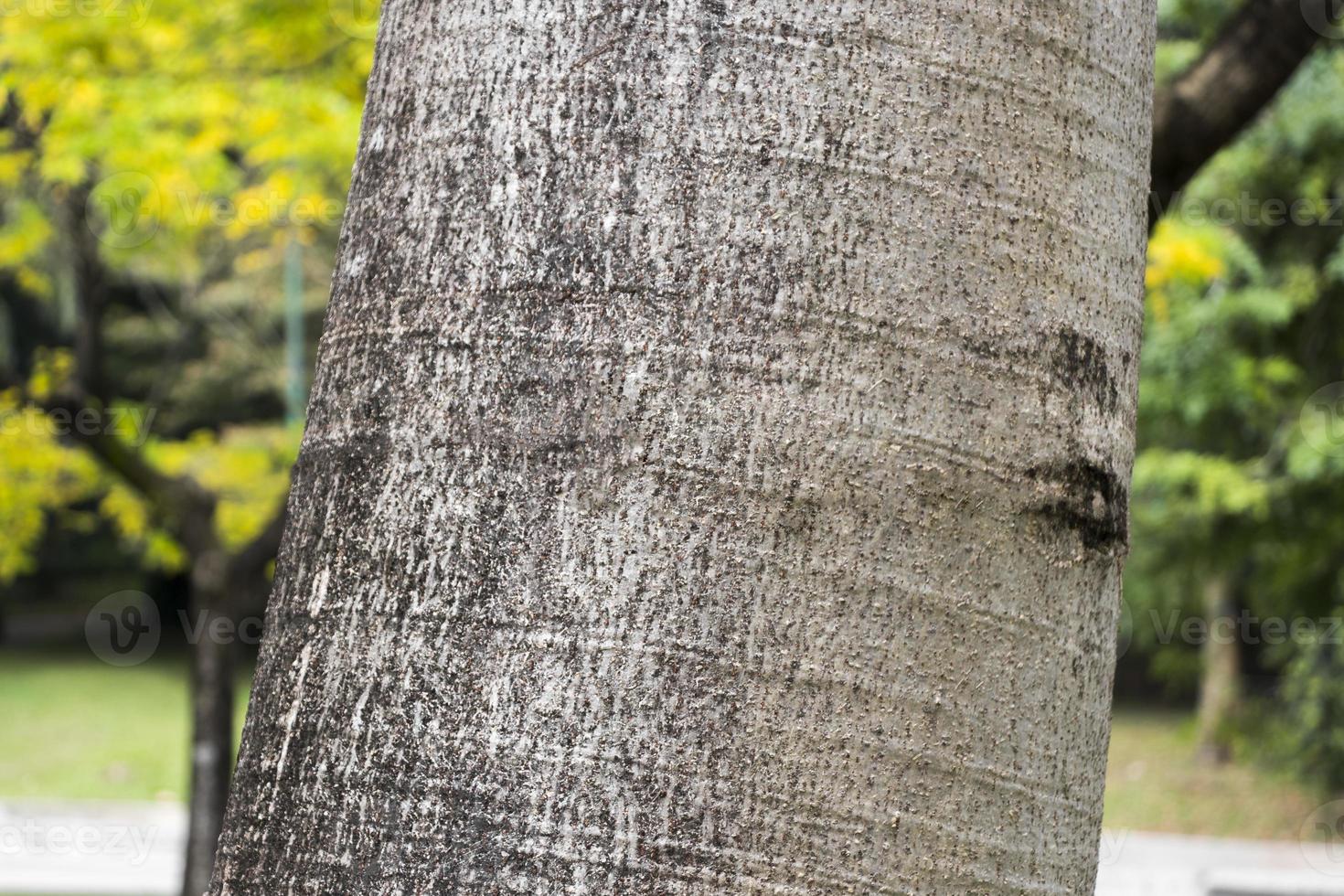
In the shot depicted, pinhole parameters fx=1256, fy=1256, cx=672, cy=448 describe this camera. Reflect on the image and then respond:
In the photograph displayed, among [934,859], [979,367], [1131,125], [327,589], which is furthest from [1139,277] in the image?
[327,589]

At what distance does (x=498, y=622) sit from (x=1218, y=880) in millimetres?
9647

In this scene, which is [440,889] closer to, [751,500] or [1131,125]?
[751,500]

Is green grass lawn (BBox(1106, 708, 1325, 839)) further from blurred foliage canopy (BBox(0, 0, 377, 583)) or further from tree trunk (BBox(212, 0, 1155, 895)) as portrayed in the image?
tree trunk (BBox(212, 0, 1155, 895))

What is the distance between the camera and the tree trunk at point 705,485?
86cm

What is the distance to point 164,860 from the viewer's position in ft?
35.6
